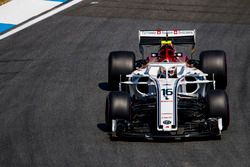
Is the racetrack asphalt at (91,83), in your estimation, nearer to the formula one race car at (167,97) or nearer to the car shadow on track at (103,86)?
the car shadow on track at (103,86)

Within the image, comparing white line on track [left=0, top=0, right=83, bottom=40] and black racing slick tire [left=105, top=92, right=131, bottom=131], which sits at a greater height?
white line on track [left=0, top=0, right=83, bottom=40]

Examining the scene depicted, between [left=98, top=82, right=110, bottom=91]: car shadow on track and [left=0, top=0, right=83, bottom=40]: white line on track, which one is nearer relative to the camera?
[left=98, top=82, right=110, bottom=91]: car shadow on track

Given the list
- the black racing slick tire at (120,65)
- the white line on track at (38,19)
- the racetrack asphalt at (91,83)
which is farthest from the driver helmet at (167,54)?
the white line on track at (38,19)

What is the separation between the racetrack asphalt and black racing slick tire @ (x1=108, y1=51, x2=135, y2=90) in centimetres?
64

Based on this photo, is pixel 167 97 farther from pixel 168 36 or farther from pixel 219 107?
pixel 168 36

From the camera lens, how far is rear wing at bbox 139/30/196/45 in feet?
71.9

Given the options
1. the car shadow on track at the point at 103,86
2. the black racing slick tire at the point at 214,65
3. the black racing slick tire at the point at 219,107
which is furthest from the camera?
the car shadow on track at the point at 103,86

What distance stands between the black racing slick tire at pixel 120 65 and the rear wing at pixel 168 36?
0.64 meters

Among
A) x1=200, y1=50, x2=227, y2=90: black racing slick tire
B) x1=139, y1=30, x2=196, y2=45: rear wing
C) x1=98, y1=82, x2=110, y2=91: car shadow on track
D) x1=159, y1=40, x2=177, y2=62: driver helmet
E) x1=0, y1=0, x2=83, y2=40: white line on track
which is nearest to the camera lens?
Answer: x1=159, y1=40, x2=177, y2=62: driver helmet

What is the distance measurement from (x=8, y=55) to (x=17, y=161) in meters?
8.95

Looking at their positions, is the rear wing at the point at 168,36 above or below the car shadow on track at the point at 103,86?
above

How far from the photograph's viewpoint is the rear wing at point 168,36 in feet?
71.9

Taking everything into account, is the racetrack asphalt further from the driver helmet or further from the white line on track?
the driver helmet

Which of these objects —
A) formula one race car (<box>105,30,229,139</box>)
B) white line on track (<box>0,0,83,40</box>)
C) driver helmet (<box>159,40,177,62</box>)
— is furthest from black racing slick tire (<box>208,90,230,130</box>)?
white line on track (<box>0,0,83,40</box>)
